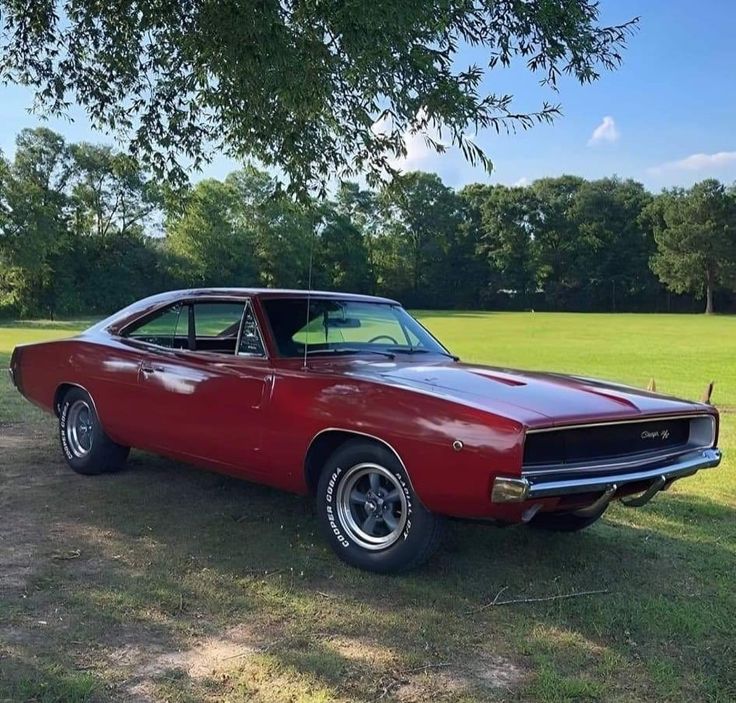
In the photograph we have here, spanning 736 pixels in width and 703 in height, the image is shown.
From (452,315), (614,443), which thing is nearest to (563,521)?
(614,443)

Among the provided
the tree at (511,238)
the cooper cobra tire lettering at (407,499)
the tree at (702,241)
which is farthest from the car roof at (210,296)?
the tree at (511,238)

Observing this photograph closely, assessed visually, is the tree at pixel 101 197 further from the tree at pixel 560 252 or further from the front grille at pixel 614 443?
the front grille at pixel 614 443

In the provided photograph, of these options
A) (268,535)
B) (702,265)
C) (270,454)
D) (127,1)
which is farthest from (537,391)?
(702,265)

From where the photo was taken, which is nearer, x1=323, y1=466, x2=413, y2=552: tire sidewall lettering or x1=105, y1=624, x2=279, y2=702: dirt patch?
x1=105, y1=624, x2=279, y2=702: dirt patch

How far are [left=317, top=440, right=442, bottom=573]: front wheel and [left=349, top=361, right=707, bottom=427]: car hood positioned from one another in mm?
465

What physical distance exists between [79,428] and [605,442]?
430 centimetres

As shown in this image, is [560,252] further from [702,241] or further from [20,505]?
[20,505]

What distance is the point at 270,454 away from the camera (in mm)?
4547

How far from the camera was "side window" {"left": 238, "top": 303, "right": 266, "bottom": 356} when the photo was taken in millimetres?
4910

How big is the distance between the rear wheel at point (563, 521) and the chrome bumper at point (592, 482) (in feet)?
2.10

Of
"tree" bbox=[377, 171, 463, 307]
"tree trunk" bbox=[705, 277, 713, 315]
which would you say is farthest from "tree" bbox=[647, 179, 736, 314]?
"tree" bbox=[377, 171, 463, 307]

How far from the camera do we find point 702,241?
68000 millimetres

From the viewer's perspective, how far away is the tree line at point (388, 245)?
51.4m

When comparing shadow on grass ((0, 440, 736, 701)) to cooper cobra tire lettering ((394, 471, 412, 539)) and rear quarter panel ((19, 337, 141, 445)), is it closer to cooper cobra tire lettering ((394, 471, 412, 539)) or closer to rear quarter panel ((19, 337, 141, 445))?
cooper cobra tire lettering ((394, 471, 412, 539))
